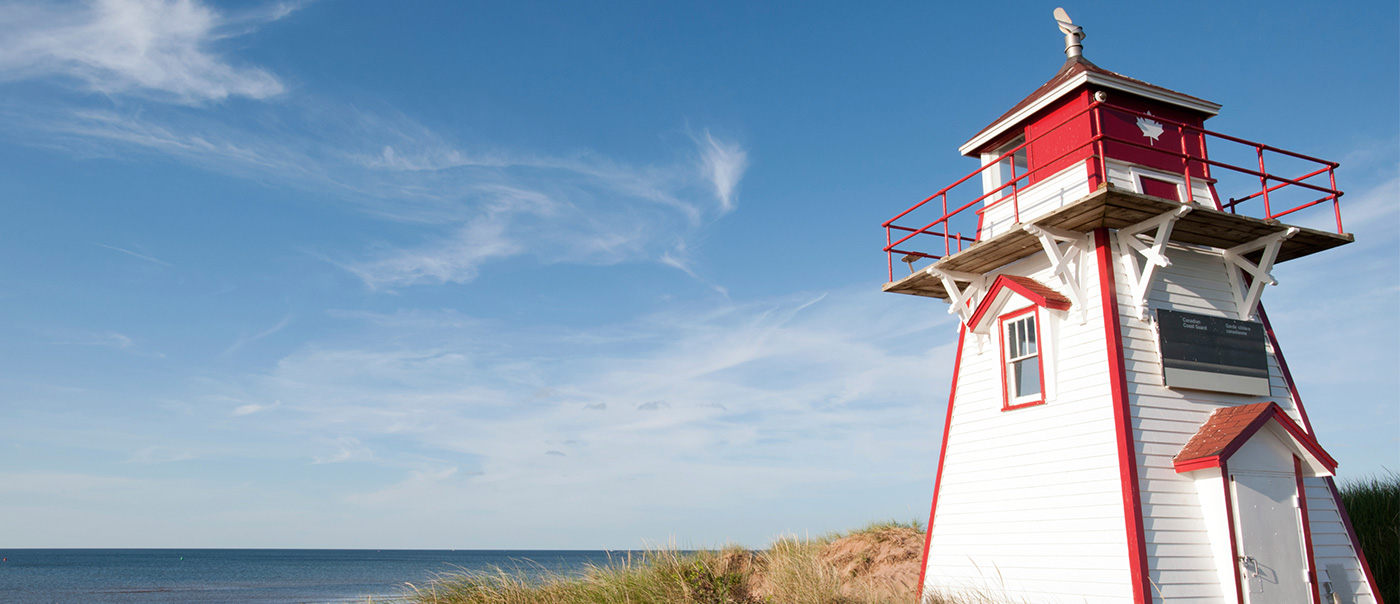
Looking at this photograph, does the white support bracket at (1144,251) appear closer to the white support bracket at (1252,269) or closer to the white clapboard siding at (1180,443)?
the white clapboard siding at (1180,443)

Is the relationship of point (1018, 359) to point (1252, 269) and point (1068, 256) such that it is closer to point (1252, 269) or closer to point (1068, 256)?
point (1068, 256)

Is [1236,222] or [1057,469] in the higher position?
[1236,222]

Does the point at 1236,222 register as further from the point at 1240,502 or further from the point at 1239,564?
the point at 1239,564

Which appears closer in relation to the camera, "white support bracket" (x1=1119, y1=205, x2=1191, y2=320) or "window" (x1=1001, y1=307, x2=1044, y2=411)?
"white support bracket" (x1=1119, y1=205, x2=1191, y2=320)

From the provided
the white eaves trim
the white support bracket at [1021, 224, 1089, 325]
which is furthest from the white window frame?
the white eaves trim

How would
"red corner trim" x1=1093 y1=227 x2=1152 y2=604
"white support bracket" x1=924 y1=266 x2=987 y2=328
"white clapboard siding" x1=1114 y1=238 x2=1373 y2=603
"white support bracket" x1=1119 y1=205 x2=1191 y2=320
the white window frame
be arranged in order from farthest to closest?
"white support bracket" x1=924 y1=266 x2=987 y2=328
the white window frame
"white support bracket" x1=1119 y1=205 x2=1191 y2=320
"white clapboard siding" x1=1114 y1=238 x2=1373 y2=603
"red corner trim" x1=1093 y1=227 x2=1152 y2=604

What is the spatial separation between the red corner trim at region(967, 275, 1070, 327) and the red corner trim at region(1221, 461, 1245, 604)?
2.94 meters

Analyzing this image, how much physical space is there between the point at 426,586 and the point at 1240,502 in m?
11.5

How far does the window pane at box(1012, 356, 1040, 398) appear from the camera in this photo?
13.0 meters

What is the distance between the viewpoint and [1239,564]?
10.7 m

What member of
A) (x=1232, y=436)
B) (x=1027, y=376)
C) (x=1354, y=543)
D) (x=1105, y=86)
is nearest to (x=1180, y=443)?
Result: (x=1232, y=436)

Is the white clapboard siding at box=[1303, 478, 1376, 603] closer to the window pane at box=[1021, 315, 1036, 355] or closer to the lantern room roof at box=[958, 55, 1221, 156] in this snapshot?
the window pane at box=[1021, 315, 1036, 355]

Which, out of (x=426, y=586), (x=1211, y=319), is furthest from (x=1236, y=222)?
(x=426, y=586)

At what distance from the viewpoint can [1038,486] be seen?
1215cm
